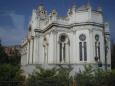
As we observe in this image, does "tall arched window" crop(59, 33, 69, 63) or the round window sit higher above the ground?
the round window

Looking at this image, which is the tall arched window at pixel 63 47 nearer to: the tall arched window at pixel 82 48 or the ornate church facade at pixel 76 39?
the ornate church facade at pixel 76 39

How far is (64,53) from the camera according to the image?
31.8 meters

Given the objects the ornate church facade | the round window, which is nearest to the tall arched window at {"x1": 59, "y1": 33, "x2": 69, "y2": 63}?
the ornate church facade

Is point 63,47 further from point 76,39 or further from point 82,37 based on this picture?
point 82,37

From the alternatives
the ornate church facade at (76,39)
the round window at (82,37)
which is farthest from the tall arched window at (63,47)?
the round window at (82,37)

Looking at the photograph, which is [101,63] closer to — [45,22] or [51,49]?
[51,49]

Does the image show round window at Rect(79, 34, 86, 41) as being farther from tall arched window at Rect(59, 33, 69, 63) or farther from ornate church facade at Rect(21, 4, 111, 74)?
tall arched window at Rect(59, 33, 69, 63)

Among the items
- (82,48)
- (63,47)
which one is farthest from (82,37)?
(63,47)

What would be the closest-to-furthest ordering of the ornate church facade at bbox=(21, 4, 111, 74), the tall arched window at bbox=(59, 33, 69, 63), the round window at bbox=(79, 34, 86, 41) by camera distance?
the ornate church facade at bbox=(21, 4, 111, 74) → the round window at bbox=(79, 34, 86, 41) → the tall arched window at bbox=(59, 33, 69, 63)

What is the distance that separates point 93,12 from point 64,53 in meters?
7.49

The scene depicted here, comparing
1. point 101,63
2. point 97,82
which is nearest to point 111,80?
point 97,82

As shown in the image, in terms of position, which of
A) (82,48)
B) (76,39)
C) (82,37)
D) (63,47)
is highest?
(82,37)

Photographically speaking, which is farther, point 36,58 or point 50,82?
point 36,58

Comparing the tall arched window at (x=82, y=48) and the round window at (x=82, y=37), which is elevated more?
the round window at (x=82, y=37)
